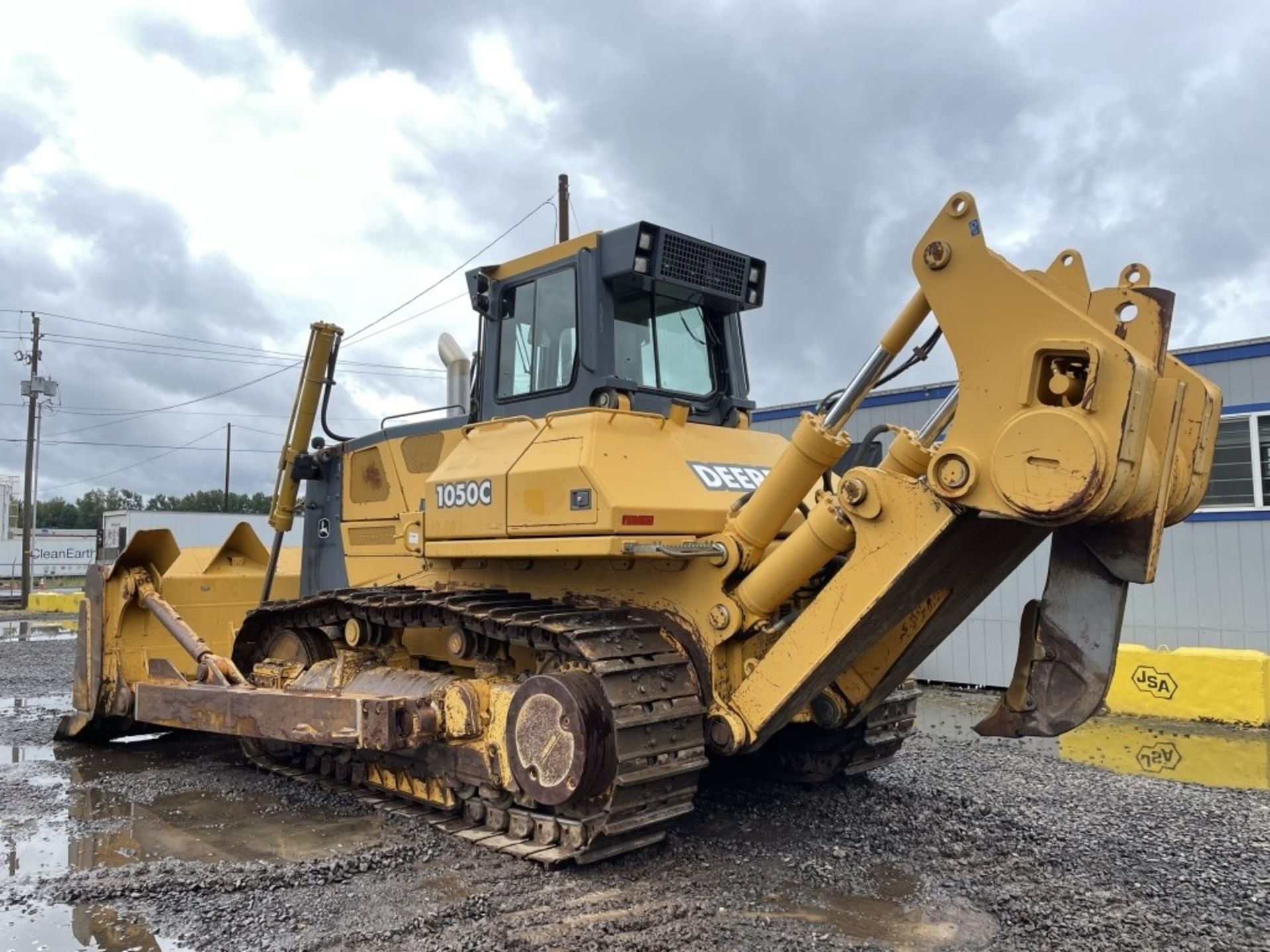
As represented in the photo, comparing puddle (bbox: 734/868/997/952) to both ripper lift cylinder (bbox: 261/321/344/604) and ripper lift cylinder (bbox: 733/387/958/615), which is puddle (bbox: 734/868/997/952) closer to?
ripper lift cylinder (bbox: 733/387/958/615)

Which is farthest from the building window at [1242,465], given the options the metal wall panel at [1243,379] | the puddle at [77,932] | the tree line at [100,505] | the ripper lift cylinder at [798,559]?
the tree line at [100,505]

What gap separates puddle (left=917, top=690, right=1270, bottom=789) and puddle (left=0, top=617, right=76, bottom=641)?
16.4m

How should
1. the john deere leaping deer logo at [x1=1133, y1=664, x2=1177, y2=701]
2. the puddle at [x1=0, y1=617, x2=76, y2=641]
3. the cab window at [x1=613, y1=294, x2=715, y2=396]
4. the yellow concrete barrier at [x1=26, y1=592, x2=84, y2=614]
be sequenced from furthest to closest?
1. the yellow concrete barrier at [x1=26, y1=592, x2=84, y2=614]
2. the puddle at [x1=0, y1=617, x2=76, y2=641]
3. the john deere leaping deer logo at [x1=1133, y1=664, x2=1177, y2=701]
4. the cab window at [x1=613, y1=294, x2=715, y2=396]

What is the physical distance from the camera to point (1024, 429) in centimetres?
370

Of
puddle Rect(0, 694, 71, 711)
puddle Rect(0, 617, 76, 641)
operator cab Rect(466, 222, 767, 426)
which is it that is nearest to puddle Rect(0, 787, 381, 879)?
operator cab Rect(466, 222, 767, 426)

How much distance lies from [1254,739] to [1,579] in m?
49.1

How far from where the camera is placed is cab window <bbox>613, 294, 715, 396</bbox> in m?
5.88

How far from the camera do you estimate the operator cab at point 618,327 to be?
18.8 ft

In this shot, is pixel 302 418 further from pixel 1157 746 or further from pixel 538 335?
pixel 1157 746

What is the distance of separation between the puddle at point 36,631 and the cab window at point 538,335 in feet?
52.2

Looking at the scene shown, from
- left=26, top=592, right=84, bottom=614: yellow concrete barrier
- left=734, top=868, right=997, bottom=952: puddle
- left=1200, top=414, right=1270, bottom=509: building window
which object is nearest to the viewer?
left=734, top=868, right=997, bottom=952: puddle

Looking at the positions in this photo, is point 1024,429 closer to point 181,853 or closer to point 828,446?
point 828,446

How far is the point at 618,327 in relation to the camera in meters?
5.88

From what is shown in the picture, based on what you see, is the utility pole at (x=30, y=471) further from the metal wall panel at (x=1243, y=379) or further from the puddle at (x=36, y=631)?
the metal wall panel at (x=1243, y=379)
